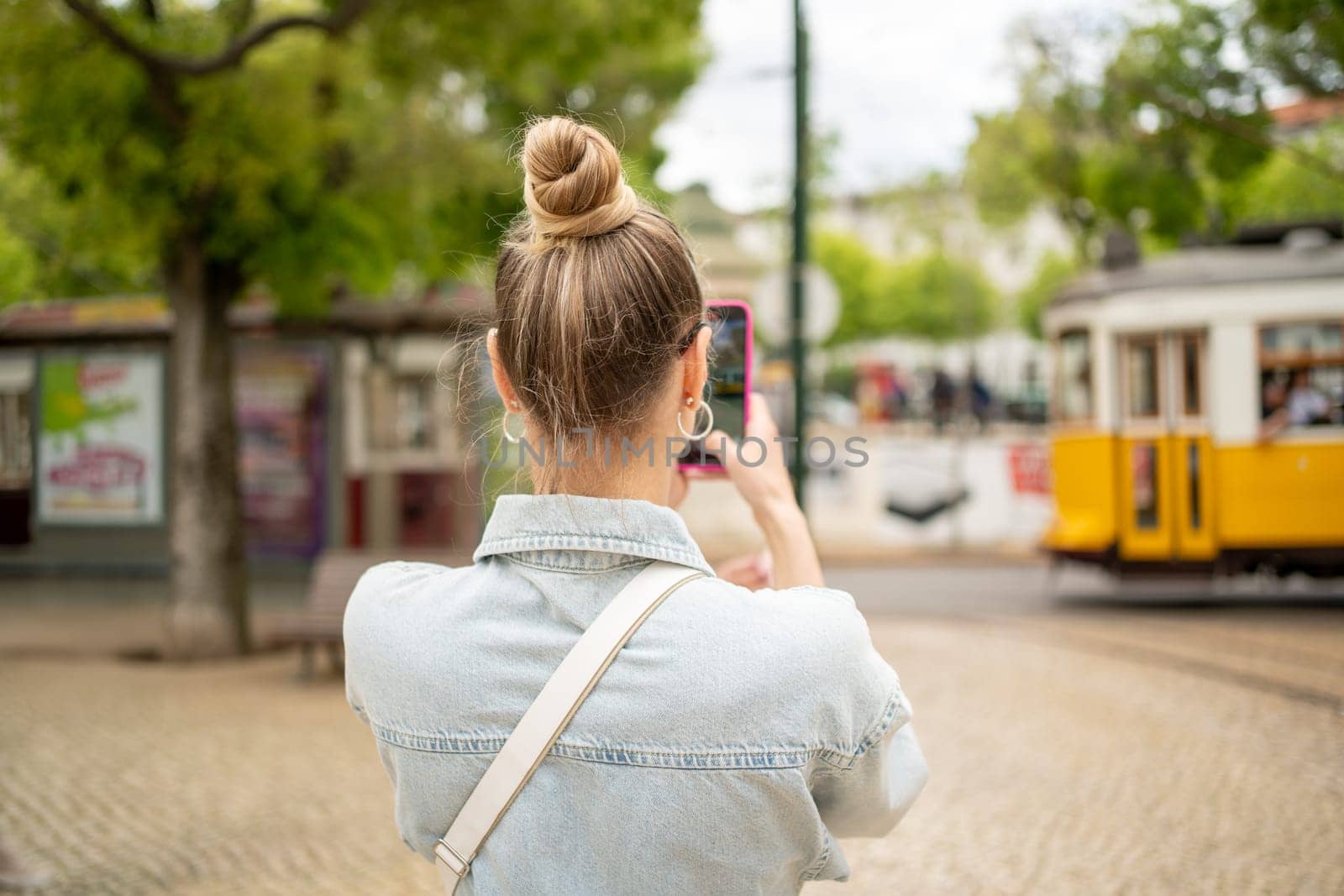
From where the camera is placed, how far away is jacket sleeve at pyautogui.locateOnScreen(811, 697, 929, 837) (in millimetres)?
1391

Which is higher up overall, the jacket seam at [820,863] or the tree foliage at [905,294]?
the tree foliage at [905,294]

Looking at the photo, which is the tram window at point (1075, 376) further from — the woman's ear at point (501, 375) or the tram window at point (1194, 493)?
the woman's ear at point (501, 375)

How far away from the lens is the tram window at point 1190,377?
497 inches

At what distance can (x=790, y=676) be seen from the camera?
1.30 metres

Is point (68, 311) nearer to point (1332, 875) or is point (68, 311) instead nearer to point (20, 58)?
point (20, 58)

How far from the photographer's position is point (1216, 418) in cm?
1245

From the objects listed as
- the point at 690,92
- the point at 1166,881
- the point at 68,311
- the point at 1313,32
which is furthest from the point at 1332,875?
the point at 690,92

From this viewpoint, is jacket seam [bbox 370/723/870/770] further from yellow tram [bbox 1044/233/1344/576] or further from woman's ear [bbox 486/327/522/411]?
yellow tram [bbox 1044/233/1344/576]

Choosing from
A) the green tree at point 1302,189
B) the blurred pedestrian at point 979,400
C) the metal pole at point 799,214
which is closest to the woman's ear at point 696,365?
the metal pole at point 799,214

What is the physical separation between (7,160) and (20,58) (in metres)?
0.83

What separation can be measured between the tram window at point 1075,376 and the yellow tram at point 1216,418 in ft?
0.27

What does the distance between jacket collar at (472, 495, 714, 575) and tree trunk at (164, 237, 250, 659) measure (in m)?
9.51

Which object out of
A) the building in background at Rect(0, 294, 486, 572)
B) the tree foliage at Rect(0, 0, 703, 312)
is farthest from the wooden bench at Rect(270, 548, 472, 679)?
the building in background at Rect(0, 294, 486, 572)

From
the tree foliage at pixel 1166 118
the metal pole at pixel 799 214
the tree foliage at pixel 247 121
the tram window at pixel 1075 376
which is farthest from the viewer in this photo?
the tram window at pixel 1075 376
